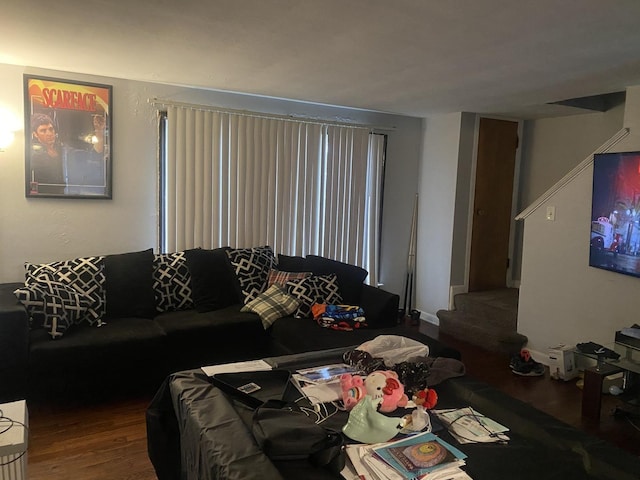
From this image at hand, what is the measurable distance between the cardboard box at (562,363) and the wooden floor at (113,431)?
63 millimetres

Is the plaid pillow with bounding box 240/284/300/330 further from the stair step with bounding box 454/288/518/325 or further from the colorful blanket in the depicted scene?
the stair step with bounding box 454/288/518/325

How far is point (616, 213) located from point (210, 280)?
312 cm

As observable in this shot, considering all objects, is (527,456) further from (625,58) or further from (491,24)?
(625,58)

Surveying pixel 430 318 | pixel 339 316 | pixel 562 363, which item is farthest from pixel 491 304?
pixel 339 316

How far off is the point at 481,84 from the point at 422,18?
61.4 inches

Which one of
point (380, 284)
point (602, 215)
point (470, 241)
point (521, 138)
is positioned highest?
point (521, 138)

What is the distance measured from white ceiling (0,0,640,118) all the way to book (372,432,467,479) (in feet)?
5.86

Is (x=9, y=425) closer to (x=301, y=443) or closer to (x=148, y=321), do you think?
(x=301, y=443)

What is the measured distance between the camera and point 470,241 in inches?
209

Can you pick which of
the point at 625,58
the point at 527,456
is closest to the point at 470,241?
the point at 625,58

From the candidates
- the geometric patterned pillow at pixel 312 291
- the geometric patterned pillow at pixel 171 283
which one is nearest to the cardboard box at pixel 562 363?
the geometric patterned pillow at pixel 312 291

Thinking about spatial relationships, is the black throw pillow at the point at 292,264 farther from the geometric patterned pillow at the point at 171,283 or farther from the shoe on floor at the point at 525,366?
the shoe on floor at the point at 525,366

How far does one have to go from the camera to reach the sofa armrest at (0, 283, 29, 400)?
2842mm

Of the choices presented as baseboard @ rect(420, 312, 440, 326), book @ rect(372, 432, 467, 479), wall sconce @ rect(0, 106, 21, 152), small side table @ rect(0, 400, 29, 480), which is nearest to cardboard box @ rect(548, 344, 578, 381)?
baseboard @ rect(420, 312, 440, 326)
